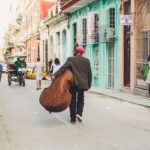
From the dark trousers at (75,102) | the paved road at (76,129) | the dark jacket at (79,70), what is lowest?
the paved road at (76,129)

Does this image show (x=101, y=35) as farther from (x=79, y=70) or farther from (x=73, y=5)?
(x=79, y=70)

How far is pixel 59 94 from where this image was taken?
11.6 m

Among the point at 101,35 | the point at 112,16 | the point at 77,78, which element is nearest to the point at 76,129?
the point at 77,78

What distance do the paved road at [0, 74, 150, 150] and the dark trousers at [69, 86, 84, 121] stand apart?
0.30 m

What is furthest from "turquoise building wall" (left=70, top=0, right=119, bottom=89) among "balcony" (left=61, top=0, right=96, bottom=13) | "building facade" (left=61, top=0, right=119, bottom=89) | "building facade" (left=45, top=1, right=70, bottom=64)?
"building facade" (left=45, top=1, right=70, bottom=64)

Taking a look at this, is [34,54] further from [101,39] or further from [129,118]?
[129,118]

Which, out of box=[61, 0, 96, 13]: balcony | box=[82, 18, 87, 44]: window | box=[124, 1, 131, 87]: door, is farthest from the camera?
box=[82, 18, 87, 44]: window

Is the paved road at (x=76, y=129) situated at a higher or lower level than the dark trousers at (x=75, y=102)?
lower

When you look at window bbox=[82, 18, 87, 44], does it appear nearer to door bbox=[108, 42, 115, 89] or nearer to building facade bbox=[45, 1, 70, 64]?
door bbox=[108, 42, 115, 89]

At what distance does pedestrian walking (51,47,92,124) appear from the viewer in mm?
11781

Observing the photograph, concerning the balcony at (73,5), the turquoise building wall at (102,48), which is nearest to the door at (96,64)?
the turquoise building wall at (102,48)

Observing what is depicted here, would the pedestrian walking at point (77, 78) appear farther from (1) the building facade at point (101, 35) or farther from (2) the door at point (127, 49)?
(1) the building facade at point (101, 35)

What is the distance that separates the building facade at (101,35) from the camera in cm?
2577

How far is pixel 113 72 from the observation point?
26.5m
